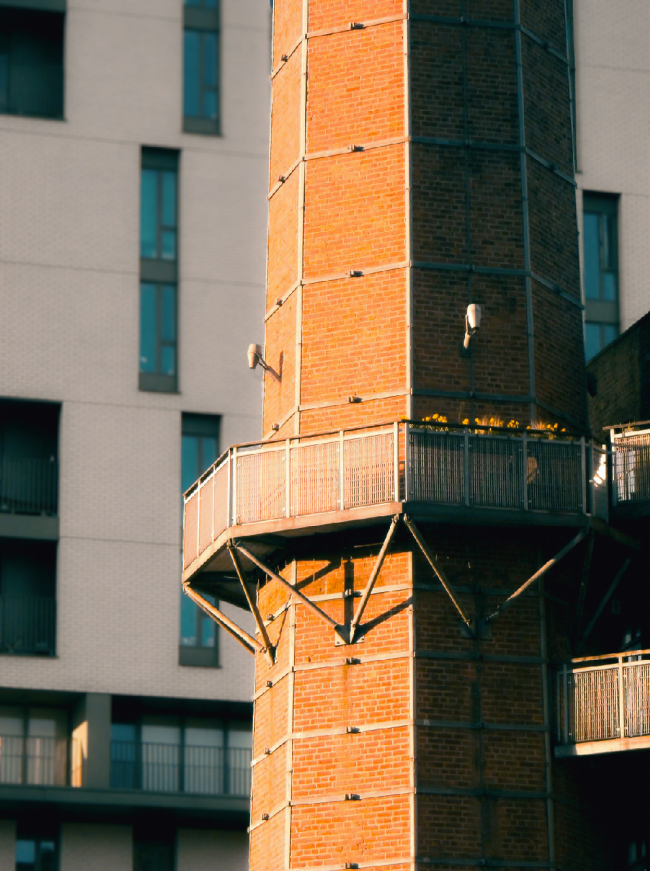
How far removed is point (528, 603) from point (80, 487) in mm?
26931

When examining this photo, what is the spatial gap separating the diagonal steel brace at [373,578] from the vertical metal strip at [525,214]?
4360mm

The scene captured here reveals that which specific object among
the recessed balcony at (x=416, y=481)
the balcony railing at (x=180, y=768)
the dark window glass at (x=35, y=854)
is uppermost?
the recessed balcony at (x=416, y=481)

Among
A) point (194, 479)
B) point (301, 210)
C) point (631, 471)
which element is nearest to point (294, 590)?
point (631, 471)

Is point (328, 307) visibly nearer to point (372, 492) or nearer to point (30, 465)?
point (372, 492)

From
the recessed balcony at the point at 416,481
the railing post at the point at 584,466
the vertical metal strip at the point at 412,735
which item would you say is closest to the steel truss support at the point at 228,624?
the recessed balcony at the point at 416,481

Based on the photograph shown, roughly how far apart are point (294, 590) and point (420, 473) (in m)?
3.45

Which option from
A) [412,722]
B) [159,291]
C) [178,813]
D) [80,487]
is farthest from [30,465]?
[412,722]

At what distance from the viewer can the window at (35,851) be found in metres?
66.2

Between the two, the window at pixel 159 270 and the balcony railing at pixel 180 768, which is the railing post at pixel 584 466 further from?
the window at pixel 159 270

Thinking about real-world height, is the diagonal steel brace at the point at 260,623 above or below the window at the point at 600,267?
below

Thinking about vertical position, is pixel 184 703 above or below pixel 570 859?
above

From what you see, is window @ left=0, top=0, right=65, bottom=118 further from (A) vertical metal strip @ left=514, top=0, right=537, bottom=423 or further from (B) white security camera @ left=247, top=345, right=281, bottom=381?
(A) vertical metal strip @ left=514, top=0, right=537, bottom=423

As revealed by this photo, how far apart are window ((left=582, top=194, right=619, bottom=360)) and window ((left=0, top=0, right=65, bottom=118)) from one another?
62.0 feet

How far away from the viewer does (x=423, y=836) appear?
137ft
